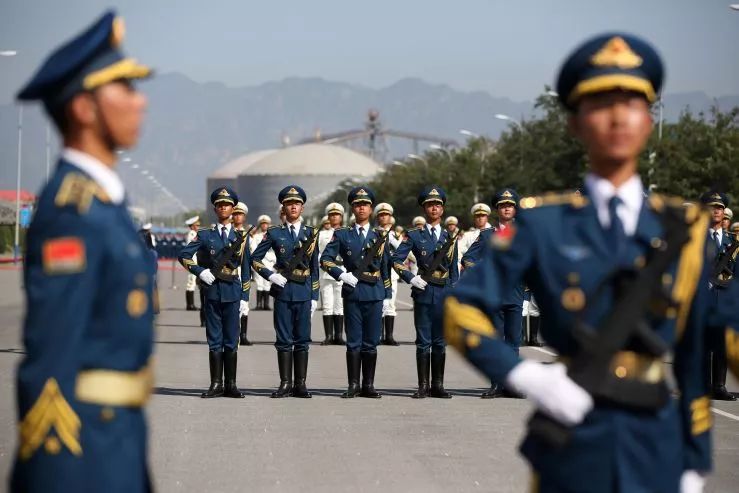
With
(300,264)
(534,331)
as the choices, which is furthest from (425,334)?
Answer: (534,331)

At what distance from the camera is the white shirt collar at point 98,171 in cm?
471

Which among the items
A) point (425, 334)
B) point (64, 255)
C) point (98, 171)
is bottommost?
point (425, 334)

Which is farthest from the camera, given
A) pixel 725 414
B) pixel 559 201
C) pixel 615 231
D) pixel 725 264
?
pixel 725 264

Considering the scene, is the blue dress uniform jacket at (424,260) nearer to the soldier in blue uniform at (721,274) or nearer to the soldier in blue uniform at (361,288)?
the soldier in blue uniform at (361,288)

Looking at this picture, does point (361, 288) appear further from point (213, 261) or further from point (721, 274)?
point (721, 274)

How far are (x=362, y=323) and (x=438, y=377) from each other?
0.96 meters

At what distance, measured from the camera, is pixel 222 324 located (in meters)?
15.9

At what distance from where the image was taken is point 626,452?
4.46 m

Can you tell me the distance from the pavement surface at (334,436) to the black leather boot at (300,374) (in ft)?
0.59

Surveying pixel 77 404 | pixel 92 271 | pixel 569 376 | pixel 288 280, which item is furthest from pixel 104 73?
pixel 288 280

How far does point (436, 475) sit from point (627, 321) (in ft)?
20.6

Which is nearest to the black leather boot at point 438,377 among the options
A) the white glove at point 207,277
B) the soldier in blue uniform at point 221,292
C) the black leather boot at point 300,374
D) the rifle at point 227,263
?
the black leather boot at point 300,374

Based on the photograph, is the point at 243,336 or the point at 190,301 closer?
the point at 243,336

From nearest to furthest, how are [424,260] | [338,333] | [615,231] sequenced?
[615,231] < [424,260] < [338,333]
